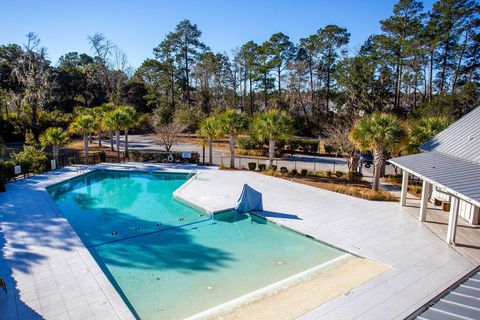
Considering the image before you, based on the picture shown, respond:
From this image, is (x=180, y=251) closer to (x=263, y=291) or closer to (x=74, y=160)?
(x=263, y=291)

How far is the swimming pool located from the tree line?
2044 cm

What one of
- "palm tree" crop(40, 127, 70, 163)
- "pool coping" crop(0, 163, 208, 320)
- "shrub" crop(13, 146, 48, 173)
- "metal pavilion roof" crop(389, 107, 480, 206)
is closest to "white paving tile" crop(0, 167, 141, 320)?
"pool coping" crop(0, 163, 208, 320)

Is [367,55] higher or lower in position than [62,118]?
higher

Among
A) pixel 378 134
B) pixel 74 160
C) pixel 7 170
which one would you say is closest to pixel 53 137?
pixel 74 160

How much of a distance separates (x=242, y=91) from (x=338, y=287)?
44.7 metres

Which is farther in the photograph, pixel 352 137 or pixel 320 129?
pixel 320 129

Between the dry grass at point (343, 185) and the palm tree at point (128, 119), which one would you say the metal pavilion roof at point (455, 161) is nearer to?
the dry grass at point (343, 185)

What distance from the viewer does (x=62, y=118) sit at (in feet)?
130

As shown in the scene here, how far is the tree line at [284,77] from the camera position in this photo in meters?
34.6

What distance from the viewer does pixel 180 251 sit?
10312 millimetres

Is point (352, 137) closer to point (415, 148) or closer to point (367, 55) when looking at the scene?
point (415, 148)

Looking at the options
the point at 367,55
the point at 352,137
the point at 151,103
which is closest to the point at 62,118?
the point at 151,103

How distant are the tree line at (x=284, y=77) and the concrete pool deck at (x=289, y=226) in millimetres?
20662

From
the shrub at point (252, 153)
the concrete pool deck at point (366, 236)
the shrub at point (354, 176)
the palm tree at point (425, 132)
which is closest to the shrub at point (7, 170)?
the concrete pool deck at point (366, 236)
